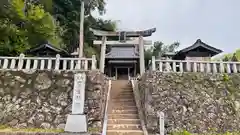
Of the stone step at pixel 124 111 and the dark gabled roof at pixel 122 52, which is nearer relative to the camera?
the stone step at pixel 124 111

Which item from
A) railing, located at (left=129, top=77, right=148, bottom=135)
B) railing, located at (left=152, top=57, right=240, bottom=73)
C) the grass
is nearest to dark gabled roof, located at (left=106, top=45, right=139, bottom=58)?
railing, located at (left=129, top=77, right=148, bottom=135)

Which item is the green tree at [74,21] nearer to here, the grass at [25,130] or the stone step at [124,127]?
the grass at [25,130]

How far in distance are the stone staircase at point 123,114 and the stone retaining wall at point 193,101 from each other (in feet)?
1.79

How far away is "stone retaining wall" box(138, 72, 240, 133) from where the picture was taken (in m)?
7.62

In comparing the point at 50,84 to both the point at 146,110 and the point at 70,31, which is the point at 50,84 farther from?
the point at 70,31

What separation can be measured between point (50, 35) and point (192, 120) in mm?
10463

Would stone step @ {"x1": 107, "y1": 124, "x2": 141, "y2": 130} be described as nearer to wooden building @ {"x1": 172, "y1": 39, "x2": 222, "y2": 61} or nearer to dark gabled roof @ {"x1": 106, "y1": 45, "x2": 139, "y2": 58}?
wooden building @ {"x1": 172, "y1": 39, "x2": 222, "y2": 61}

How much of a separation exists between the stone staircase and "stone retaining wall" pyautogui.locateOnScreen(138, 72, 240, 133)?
55cm

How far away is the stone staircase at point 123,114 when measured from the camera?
24.0 ft

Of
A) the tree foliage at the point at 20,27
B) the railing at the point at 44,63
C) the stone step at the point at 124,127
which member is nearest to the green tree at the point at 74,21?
the tree foliage at the point at 20,27

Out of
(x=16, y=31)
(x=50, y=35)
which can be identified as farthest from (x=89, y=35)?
(x=16, y=31)

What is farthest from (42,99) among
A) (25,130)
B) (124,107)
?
(124,107)

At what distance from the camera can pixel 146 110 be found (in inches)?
309

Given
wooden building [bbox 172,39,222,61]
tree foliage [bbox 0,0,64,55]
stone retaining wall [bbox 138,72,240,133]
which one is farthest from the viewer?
tree foliage [bbox 0,0,64,55]
